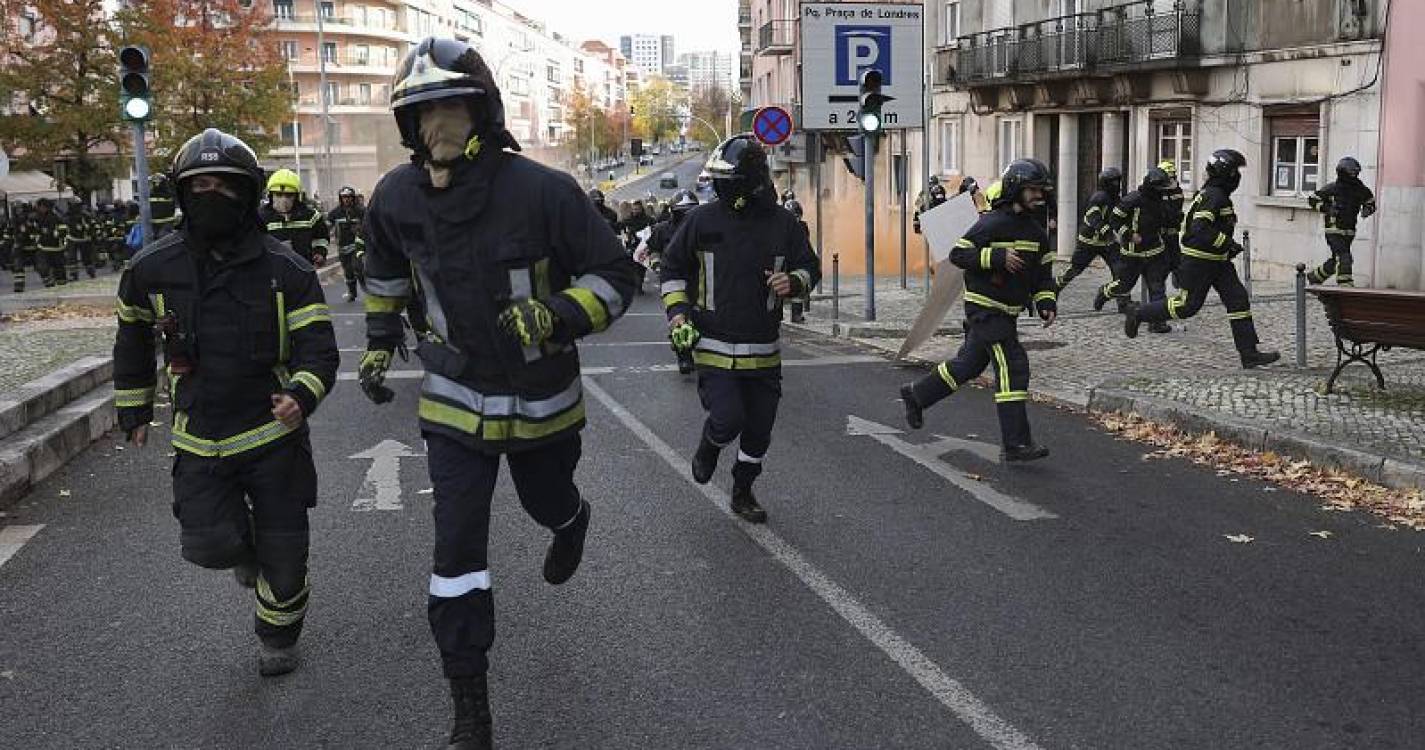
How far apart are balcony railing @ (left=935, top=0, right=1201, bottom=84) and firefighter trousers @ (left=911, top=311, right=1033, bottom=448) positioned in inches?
651

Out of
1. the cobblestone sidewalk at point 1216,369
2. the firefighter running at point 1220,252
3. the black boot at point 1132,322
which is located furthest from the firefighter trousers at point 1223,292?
the black boot at point 1132,322

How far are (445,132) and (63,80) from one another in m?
34.0

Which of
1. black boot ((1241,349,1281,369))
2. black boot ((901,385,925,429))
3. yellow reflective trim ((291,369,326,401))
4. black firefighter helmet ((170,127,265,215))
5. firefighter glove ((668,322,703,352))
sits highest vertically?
black firefighter helmet ((170,127,265,215))

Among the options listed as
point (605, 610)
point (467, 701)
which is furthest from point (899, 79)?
point (467, 701)

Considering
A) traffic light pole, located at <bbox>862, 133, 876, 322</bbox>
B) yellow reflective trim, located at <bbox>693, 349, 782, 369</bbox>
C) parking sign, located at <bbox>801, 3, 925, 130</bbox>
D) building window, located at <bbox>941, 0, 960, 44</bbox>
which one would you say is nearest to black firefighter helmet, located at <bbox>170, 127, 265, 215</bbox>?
yellow reflective trim, located at <bbox>693, 349, 782, 369</bbox>

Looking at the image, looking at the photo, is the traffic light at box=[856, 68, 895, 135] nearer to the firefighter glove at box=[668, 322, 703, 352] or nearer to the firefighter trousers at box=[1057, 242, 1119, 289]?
the firefighter trousers at box=[1057, 242, 1119, 289]

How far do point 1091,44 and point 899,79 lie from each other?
10.00 m

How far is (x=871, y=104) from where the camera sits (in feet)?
52.9

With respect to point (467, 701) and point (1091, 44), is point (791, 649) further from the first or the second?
point (1091, 44)

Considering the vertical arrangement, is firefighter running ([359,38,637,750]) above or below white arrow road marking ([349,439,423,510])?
above

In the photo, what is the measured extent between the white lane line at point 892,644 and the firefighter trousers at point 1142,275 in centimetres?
870

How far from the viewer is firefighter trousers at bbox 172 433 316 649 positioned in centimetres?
460

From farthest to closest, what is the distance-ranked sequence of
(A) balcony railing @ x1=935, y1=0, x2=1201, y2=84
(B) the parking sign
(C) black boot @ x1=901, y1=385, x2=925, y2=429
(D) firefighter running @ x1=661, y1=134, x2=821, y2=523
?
(A) balcony railing @ x1=935, y1=0, x2=1201, y2=84 → (B) the parking sign → (C) black boot @ x1=901, y1=385, x2=925, y2=429 → (D) firefighter running @ x1=661, y1=134, x2=821, y2=523

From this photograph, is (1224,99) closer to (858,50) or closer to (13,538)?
(858,50)
